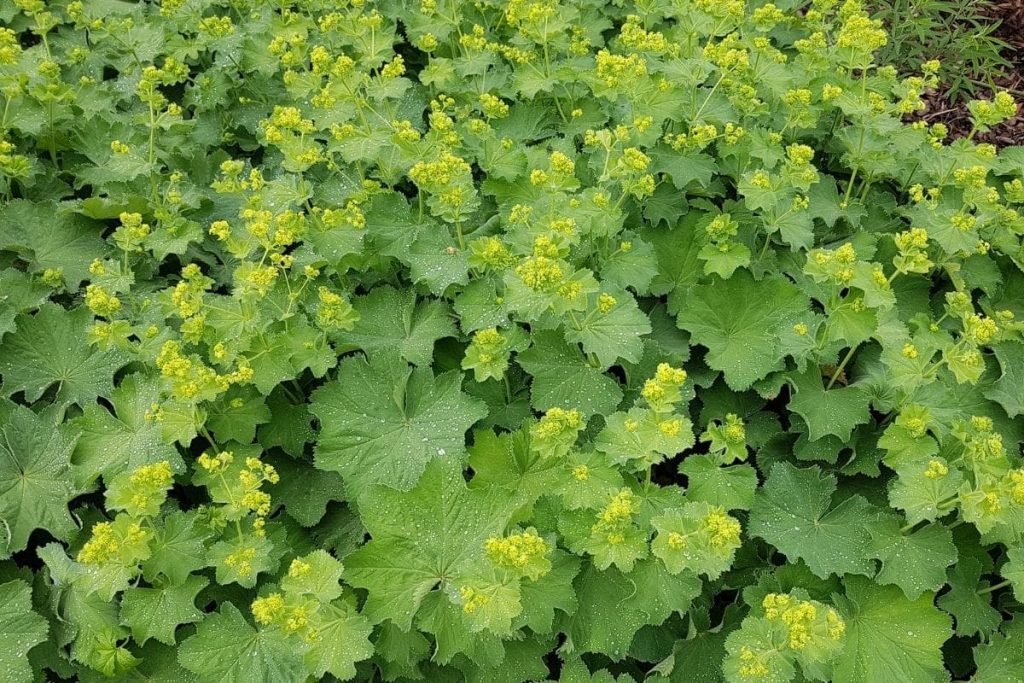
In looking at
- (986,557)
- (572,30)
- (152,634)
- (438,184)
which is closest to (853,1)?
(572,30)

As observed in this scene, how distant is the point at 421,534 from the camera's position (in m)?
2.94

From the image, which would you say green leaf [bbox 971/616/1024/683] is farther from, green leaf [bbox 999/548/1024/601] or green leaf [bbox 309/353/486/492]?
green leaf [bbox 309/353/486/492]

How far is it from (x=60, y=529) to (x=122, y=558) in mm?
537

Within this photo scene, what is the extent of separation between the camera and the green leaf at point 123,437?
121 inches

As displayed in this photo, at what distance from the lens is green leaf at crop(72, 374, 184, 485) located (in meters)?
3.08

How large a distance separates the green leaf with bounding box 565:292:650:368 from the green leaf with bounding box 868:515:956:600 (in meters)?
1.08

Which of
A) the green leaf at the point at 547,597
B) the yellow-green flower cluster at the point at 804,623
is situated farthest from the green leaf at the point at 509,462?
the yellow-green flower cluster at the point at 804,623

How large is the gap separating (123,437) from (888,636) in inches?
116

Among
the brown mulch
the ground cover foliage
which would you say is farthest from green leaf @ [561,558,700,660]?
the brown mulch

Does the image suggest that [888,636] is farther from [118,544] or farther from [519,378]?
[118,544]

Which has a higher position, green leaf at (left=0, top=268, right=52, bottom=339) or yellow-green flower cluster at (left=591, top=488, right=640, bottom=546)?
green leaf at (left=0, top=268, right=52, bottom=339)

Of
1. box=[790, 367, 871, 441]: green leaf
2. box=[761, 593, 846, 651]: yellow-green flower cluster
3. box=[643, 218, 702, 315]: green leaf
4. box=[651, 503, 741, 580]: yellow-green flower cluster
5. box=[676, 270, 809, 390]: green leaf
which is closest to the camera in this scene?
box=[761, 593, 846, 651]: yellow-green flower cluster

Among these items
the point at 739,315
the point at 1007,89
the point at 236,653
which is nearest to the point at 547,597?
the point at 236,653

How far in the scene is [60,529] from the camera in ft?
9.88
